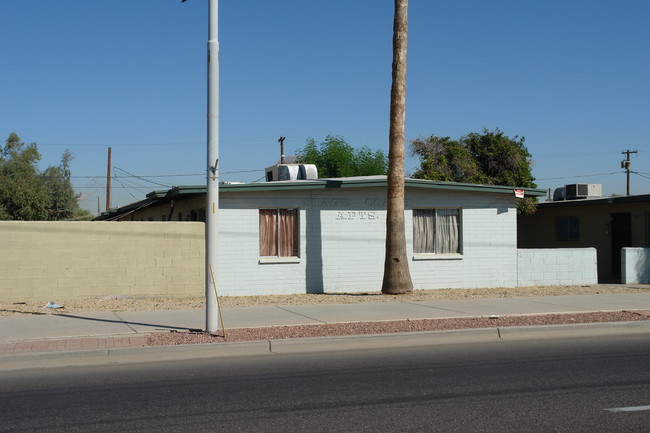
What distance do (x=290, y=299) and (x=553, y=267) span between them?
28.5 ft

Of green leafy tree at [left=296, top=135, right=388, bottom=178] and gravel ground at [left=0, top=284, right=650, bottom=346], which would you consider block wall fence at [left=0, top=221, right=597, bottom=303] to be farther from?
green leafy tree at [left=296, top=135, right=388, bottom=178]

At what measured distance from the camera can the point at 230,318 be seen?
13.6m

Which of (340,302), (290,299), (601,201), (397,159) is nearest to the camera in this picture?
(340,302)

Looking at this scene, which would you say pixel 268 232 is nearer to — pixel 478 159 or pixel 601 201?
pixel 601 201

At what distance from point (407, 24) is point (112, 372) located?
39.0ft

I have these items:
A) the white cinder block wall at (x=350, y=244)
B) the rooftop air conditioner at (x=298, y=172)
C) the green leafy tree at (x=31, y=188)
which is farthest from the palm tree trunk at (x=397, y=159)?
the green leafy tree at (x=31, y=188)

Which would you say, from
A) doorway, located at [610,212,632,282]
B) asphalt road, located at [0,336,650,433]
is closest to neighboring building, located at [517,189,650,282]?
doorway, located at [610,212,632,282]

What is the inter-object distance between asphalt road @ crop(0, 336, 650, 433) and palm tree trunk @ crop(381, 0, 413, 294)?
685cm

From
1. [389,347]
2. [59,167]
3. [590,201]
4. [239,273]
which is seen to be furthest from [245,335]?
[59,167]

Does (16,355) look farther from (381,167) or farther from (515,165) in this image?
(381,167)

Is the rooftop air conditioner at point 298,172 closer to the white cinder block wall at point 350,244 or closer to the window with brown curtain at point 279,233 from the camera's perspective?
the white cinder block wall at point 350,244

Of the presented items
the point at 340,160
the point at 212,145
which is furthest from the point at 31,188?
the point at 212,145

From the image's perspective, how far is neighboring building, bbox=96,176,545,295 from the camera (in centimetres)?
1828

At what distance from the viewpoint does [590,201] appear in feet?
85.4
